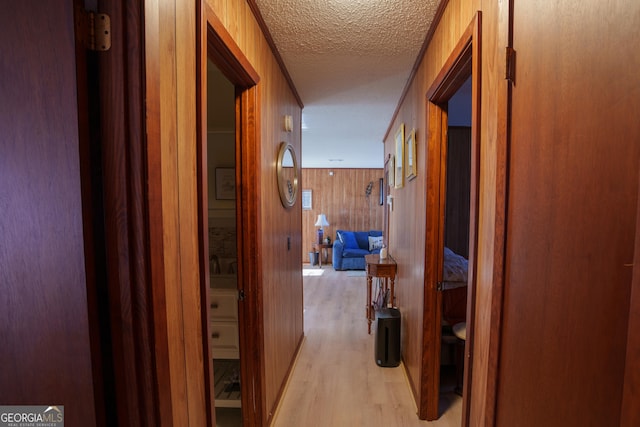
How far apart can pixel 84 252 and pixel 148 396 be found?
377 millimetres

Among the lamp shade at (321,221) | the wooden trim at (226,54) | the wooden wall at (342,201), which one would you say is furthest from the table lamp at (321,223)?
the wooden trim at (226,54)

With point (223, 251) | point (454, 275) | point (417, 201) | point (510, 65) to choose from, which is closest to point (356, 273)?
Result: point (454, 275)

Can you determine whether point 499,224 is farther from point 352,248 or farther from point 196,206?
point 352,248

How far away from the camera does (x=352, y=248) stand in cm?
672

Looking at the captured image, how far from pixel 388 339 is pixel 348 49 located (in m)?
2.32

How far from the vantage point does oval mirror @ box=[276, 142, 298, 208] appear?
2016 mm

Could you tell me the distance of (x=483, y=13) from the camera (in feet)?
3.34

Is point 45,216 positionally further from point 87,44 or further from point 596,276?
point 596,276

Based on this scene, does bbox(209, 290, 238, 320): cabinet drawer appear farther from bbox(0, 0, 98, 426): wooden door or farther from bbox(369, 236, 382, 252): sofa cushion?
bbox(369, 236, 382, 252): sofa cushion

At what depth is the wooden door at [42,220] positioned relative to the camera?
60 centimetres

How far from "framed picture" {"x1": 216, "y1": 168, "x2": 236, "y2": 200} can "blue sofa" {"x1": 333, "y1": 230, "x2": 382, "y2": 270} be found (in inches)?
173

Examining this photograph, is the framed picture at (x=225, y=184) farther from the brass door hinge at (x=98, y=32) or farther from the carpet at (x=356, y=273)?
the carpet at (x=356, y=273)

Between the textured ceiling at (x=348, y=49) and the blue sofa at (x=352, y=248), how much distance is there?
140 inches

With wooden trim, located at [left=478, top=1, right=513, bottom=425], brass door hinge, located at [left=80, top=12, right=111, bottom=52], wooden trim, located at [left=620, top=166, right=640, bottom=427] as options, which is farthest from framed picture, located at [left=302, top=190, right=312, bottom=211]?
wooden trim, located at [left=620, top=166, right=640, bottom=427]
